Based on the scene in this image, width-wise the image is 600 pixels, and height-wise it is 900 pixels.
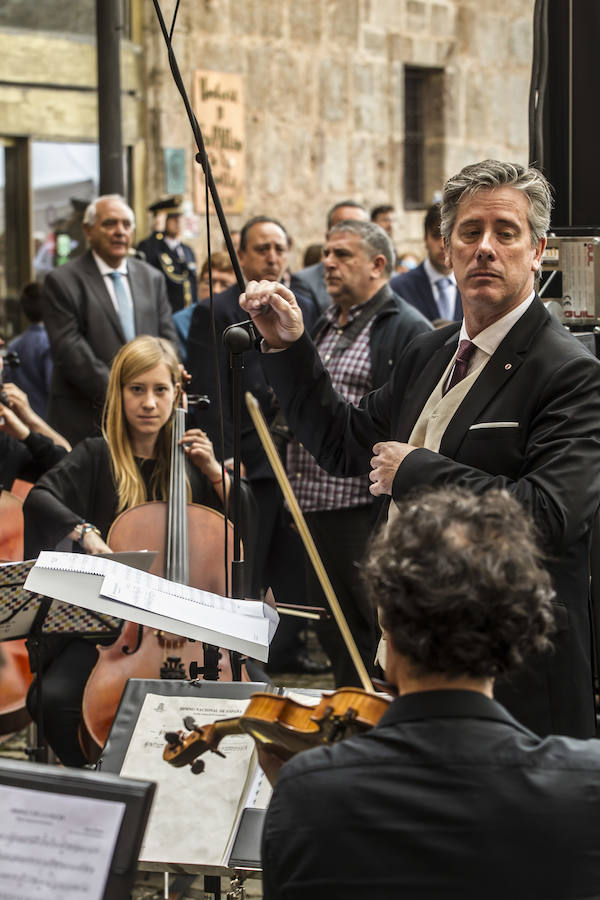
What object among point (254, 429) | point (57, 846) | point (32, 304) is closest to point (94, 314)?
point (254, 429)

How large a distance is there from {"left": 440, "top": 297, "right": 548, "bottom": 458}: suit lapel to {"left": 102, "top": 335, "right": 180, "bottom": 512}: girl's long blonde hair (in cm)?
175

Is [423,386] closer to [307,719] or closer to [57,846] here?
[307,719]

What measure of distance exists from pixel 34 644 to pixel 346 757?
2.14 metres

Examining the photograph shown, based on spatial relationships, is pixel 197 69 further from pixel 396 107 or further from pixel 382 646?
pixel 382 646

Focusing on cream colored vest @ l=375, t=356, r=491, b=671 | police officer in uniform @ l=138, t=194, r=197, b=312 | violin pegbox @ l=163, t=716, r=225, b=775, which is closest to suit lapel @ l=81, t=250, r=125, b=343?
police officer in uniform @ l=138, t=194, r=197, b=312

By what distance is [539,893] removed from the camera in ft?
4.92

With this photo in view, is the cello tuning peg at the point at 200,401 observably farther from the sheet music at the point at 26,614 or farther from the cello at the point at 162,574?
the sheet music at the point at 26,614

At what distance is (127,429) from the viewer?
416cm

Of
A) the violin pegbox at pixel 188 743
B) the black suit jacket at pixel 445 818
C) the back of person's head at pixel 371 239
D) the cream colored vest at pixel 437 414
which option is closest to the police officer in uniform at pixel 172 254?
the back of person's head at pixel 371 239

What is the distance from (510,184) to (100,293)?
353cm

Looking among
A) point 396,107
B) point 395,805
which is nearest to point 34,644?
point 395,805

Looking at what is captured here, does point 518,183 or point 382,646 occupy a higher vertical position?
point 518,183

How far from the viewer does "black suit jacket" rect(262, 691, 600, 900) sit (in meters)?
1.48

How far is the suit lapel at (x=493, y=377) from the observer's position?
2.42 m
